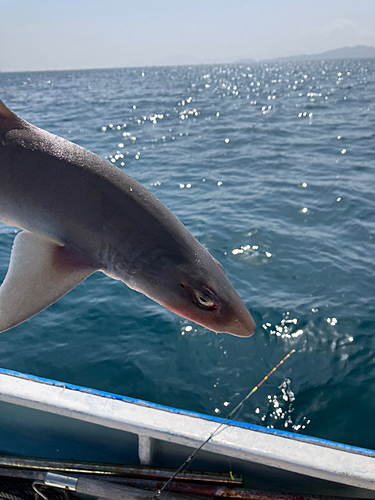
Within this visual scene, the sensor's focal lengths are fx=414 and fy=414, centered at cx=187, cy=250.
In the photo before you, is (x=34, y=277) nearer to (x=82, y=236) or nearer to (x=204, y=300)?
(x=82, y=236)

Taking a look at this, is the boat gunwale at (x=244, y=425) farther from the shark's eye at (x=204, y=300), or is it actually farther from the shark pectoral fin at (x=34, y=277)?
the shark pectoral fin at (x=34, y=277)

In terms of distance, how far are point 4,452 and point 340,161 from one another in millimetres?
13798

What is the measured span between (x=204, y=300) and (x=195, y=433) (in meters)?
1.79

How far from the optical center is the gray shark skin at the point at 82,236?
2.03 metres

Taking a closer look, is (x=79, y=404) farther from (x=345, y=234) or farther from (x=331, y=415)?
(x=345, y=234)

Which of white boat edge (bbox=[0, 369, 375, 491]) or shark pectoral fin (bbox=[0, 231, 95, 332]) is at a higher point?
shark pectoral fin (bbox=[0, 231, 95, 332])

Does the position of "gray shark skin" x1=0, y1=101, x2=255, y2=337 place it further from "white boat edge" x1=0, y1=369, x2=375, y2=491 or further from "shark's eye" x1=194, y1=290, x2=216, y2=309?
"white boat edge" x1=0, y1=369, x2=375, y2=491

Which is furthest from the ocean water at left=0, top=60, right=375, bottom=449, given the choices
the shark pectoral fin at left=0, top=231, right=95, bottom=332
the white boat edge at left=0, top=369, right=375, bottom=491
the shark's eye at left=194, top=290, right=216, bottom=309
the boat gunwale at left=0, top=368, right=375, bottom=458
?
the shark pectoral fin at left=0, top=231, right=95, bottom=332

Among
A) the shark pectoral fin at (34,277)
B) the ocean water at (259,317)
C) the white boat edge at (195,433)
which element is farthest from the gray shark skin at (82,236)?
the ocean water at (259,317)

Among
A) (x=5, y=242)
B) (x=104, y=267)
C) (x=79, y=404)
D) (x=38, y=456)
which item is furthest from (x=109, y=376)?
(x=5, y=242)

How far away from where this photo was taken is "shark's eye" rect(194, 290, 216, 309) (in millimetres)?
2098

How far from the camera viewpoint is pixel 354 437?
185 inches

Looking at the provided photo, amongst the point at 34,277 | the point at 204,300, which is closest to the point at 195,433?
the point at 204,300

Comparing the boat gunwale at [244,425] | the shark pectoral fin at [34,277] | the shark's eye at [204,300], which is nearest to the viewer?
the shark pectoral fin at [34,277]
